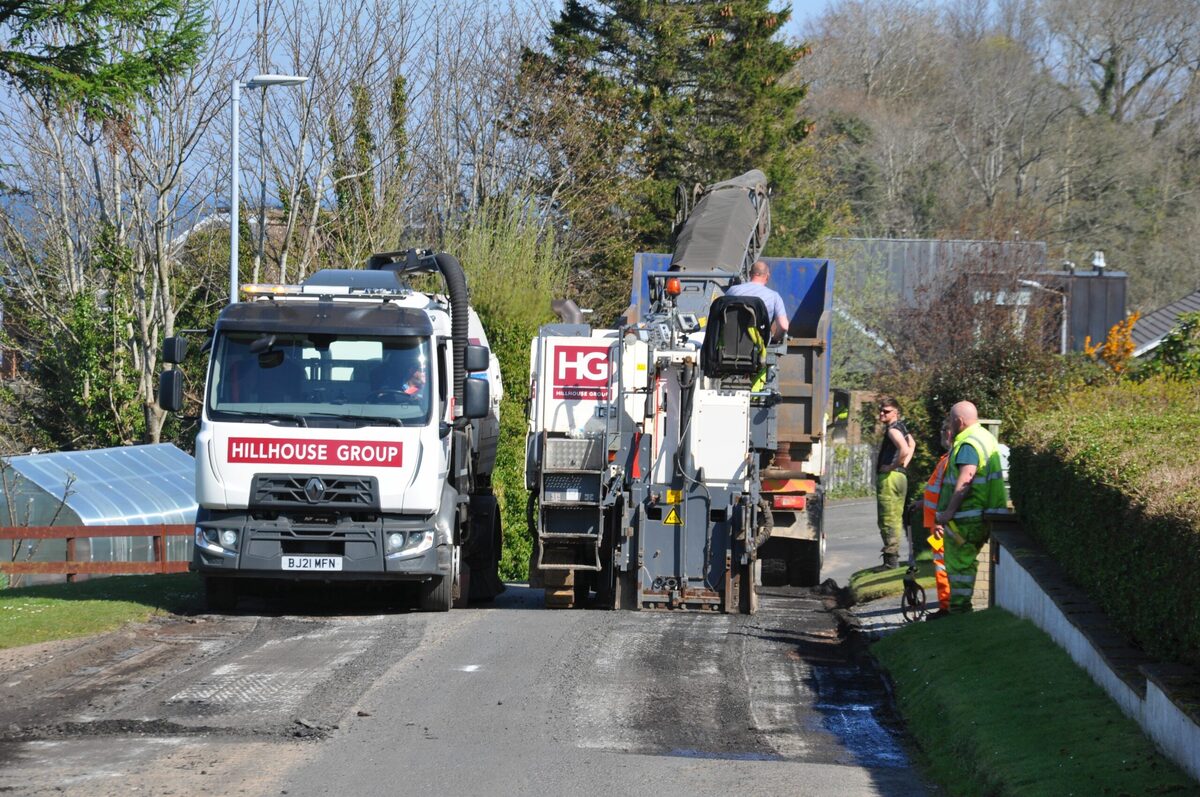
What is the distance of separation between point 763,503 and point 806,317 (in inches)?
183

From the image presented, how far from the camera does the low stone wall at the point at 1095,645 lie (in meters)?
6.48

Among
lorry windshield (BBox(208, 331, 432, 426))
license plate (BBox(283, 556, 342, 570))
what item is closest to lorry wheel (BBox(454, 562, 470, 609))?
license plate (BBox(283, 556, 342, 570))

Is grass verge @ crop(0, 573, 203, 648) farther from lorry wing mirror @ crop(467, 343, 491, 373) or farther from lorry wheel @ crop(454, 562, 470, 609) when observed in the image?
lorry wing mirror @ crop(467, 343, 491, 373)

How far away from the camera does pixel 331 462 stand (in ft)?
41.5

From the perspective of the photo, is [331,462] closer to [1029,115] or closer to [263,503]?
[263,503]

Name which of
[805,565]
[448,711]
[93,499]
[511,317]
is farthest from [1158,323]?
[448,711]

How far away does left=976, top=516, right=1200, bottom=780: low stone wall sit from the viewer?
6484 mm

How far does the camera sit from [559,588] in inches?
551

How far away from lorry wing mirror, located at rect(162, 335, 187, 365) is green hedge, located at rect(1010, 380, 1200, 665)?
7.16 m

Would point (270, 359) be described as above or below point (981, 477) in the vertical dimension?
above

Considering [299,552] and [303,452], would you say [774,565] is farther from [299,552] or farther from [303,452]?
[303,452]

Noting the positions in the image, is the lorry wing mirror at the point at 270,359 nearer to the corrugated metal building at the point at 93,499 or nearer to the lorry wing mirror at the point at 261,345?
the lorry wing mirror at the point at 261,345

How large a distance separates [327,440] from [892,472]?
704 centimetres

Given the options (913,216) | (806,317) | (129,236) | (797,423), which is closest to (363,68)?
(129,236)
